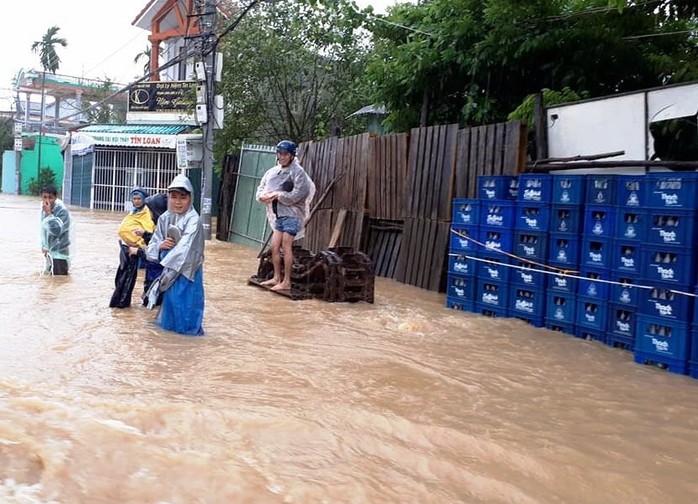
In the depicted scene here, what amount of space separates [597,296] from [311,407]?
3525mm

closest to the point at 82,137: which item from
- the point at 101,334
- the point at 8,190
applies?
the point at 8,190

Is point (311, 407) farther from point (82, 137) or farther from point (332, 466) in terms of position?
point (82, 137)

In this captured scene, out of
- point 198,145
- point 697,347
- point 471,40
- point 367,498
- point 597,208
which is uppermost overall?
point 471,40

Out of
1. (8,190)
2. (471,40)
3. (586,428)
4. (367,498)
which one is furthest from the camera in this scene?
(8,190)

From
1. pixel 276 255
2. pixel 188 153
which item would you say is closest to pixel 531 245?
pixel 276 255

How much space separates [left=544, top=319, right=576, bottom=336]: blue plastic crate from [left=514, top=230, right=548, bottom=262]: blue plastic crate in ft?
2.09

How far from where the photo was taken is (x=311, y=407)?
4441mm

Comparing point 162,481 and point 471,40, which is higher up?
point 471,40

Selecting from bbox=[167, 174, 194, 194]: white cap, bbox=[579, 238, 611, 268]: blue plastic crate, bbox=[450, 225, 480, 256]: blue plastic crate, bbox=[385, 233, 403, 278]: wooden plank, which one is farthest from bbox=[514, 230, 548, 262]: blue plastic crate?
bbox=[167, 174, 194, 194]: white cap

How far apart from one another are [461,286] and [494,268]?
56 centimetres

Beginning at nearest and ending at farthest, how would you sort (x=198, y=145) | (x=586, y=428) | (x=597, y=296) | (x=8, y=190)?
(x=586, y=428)
(x=597, y=296)
(x=198, y=145)
(x=8, y=190)

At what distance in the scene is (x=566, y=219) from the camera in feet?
23.8

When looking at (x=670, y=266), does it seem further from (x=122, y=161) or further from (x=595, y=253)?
(x=122, y=161)

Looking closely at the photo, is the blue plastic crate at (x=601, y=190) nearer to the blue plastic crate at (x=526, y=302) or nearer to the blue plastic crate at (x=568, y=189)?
the blue plastic crate at (x=568, y=189)
